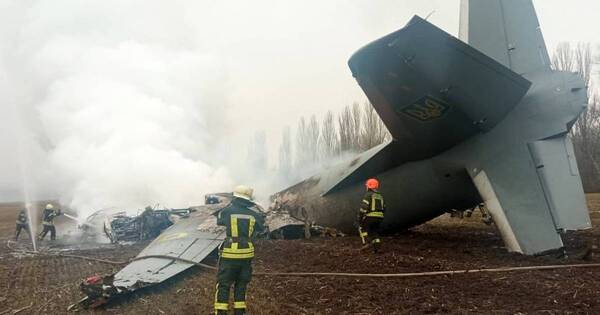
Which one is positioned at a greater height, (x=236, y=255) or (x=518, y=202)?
(x=518, y=202)

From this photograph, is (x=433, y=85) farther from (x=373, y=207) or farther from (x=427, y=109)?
(x=373, y=207)

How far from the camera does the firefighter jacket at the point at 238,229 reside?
655 centimetres

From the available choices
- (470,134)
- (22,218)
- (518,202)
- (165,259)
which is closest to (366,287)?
(518,202)

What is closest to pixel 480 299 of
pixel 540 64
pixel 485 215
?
pixel 540 64

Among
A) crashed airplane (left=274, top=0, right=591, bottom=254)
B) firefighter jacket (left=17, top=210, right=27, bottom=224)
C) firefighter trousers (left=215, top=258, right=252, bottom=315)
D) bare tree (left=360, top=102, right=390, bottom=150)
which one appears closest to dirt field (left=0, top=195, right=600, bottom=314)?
firefighter trousers (left=215, top=258, right=252, bottom=315)

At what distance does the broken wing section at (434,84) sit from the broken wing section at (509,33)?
172 cm

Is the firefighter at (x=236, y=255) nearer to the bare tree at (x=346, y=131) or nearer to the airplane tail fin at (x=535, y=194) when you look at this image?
the airplane tail fin at (x=535, y=194)

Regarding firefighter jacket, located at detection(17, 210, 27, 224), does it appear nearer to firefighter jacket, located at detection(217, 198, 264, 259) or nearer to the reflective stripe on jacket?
the reflective stripe on jacket

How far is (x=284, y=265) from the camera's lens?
9984 mm

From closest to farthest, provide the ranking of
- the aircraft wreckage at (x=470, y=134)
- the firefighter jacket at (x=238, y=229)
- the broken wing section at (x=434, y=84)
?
the firefighter jacket at (x=238, y=229) → the broken wing section at (x=434, y=84) → the aircraft wreckage at (x=470, y=134)

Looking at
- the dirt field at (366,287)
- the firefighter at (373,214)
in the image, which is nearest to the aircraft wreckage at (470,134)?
the dirt field at (366,287)

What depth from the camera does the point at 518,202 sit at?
9.11m

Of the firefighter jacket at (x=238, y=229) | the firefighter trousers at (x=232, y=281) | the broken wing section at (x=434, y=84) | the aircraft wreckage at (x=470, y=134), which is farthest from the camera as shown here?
the aircraft wreckage at (x=470, y=134)

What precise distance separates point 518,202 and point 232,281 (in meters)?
5.80
